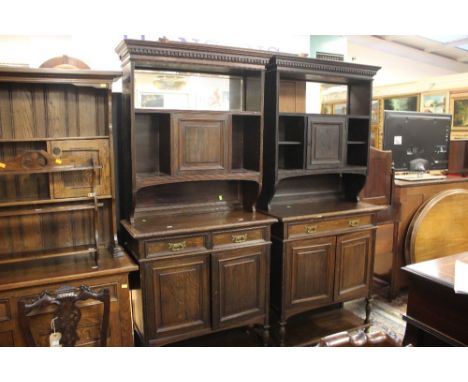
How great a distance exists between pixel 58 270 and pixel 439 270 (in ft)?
6.62

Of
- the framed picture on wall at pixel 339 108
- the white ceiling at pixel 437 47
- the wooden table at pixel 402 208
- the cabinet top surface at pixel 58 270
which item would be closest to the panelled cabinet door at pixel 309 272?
the wooden table at pixel 402 208

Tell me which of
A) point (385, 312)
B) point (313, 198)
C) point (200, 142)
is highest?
point (200, 142)

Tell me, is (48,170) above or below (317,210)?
above

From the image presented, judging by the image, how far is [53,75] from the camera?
200cm

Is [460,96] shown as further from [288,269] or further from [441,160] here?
[288,269]

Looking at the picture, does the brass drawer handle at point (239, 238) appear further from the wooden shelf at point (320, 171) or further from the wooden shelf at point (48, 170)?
the wooden shelf at point (48, 170)

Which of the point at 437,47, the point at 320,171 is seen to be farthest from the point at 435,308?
the point at 437,47

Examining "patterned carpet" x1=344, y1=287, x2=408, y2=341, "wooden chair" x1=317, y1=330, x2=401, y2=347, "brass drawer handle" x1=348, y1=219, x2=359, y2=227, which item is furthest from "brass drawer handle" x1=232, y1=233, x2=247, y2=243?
"wooden chair" x1=317, y1=330, x2=401, y2=347

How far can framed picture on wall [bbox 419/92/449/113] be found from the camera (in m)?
6.84

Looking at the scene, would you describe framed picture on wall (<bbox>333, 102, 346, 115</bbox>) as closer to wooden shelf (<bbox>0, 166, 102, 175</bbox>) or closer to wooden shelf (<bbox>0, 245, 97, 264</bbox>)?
wooden shelf (<bbox>0, 166, 102, 175</bbox>)

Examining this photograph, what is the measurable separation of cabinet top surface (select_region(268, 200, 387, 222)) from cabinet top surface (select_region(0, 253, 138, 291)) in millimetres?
1094

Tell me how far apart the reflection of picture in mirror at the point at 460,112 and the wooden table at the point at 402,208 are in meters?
3.88

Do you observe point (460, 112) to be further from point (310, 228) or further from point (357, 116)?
point (310, 228)
